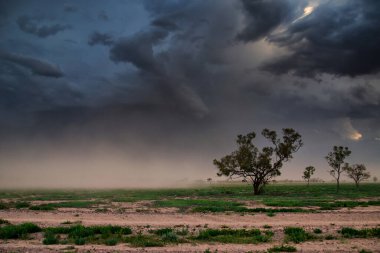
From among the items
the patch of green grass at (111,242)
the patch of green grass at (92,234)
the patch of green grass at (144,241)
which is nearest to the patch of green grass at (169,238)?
the patch of green grass at (144,241)

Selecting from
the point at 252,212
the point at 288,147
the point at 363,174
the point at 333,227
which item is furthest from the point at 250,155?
the point at 363,174

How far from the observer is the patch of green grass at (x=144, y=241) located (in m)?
18.0

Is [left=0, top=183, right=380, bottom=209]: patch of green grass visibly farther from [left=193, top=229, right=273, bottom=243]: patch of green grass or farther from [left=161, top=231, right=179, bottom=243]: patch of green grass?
[left=161, top=231, right=179, bottom=243]: patch of green grass

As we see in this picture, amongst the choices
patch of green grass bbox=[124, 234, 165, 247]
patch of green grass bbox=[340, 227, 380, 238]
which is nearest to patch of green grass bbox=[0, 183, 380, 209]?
patch of green grass bbox=[340, 227, 380, 238]

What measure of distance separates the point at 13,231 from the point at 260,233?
1629 centimetres

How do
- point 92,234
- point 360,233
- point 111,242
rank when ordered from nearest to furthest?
point 111,242 < point 360,233 < point 92,234

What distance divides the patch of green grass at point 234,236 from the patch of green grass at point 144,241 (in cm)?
256

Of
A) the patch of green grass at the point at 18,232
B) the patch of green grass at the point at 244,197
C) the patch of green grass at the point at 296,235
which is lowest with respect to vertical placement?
the patch of green grass at the point at 244,197

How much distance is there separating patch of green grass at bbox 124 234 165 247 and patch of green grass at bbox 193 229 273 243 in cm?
256

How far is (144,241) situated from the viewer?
18.6 metres

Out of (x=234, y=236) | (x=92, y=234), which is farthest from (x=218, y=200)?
(x=92, y=234)

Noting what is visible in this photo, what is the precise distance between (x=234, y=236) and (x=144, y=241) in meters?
5.79

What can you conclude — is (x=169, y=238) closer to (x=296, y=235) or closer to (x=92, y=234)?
(x=92, y=234)

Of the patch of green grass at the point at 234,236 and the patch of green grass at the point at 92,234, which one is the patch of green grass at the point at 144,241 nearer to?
the patch of green grass at the point at 92,234
